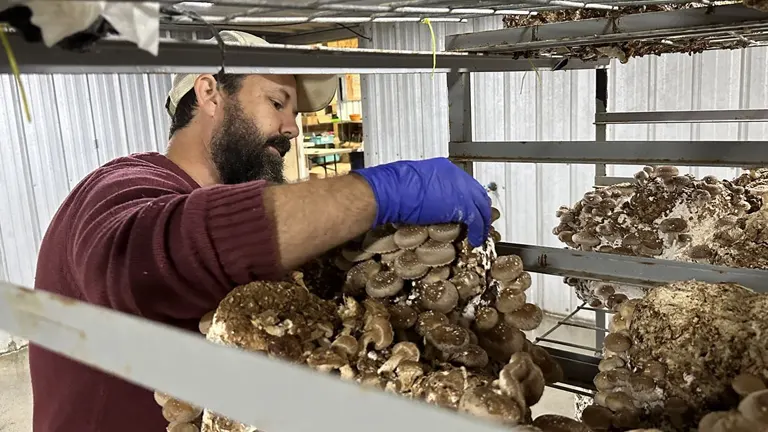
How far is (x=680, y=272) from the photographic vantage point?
4.68ft

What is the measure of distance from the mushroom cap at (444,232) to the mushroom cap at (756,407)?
63 cm

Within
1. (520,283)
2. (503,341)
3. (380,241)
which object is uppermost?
(380,241)

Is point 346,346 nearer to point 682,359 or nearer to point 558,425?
point 558,425

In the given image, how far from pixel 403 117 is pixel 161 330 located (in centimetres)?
616

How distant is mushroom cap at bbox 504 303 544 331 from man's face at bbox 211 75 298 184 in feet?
3.45

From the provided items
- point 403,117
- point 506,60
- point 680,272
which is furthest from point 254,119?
point 403,117

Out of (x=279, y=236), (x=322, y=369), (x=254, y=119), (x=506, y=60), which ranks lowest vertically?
(x=322, y=369)

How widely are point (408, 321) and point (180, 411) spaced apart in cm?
48

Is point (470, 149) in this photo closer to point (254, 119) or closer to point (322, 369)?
point (254, 119)

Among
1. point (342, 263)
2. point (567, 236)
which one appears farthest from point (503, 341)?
point (567, 236)

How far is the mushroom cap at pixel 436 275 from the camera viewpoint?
130 cm

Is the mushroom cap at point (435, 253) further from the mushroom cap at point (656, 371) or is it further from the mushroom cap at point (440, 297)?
the mushroom cap at point (656, 371)

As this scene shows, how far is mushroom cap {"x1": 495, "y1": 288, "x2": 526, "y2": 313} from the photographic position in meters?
1.32

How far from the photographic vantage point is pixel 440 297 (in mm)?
1263
